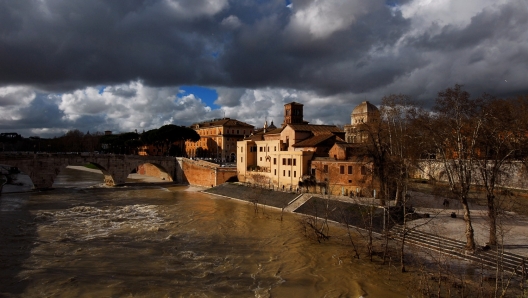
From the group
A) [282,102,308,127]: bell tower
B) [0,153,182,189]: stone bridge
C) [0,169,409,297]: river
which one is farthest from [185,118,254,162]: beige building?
[0,169,409,297]: river

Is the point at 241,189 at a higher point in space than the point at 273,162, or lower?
lower

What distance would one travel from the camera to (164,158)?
62812 millimetres

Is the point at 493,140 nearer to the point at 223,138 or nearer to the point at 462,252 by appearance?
the point at 462,252

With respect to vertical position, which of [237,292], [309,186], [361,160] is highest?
[361,160]

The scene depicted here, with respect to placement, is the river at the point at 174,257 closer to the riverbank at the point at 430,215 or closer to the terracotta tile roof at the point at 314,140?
the riverbank at the point at 430,215

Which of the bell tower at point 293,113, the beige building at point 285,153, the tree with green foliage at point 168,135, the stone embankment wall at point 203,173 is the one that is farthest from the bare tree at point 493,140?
the tree with green foliage at point 168,135

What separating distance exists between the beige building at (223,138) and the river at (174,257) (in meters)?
50.7

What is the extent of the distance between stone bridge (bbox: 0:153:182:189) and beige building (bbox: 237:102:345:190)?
16.0m

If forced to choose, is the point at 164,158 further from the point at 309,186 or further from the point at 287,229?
the point at 287,229

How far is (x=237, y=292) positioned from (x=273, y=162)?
2923 cm

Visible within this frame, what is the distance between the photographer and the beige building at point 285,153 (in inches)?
1618

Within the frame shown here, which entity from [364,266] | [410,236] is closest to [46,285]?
[364,266]

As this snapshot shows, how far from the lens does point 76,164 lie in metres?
54.4

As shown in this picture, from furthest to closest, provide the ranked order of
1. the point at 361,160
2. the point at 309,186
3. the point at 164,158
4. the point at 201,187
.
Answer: the point at 164,158 < the point at 201,187 < the point at 309,186 < the point at 361,160
